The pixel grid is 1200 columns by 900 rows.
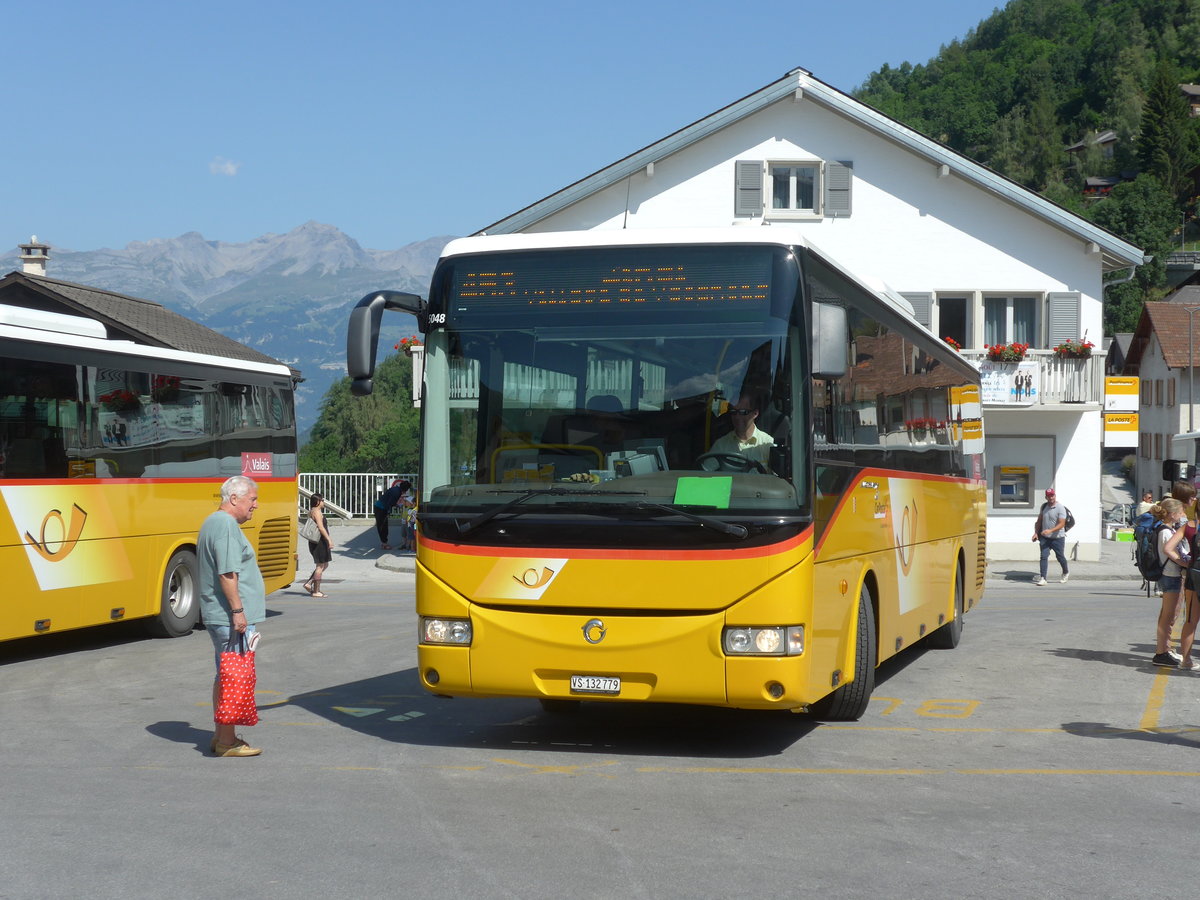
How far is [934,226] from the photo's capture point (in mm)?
33250

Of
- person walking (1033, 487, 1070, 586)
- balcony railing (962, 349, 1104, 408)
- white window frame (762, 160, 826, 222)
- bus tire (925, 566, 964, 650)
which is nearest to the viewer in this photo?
bus tire (925, 566, 964, 650)

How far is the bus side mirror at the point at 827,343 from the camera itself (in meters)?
8.39

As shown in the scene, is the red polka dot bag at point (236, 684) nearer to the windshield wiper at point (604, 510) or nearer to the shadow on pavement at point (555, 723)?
the shadow on pavement at point (555, 723)

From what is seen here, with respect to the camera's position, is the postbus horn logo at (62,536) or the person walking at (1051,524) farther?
the person walking at (1051,524)

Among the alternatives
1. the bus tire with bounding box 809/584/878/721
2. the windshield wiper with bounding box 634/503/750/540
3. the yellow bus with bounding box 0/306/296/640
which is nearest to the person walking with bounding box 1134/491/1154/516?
the bus tire with bounding box 809/584/878/721

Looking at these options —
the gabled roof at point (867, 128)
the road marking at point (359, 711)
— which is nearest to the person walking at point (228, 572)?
the road marking at point (359, 711)

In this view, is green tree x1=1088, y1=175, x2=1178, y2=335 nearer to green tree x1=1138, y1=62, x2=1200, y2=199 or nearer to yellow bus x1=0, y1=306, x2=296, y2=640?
green tree x1=1138, y1=62, x2=1200, y2=199

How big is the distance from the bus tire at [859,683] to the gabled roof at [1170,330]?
66831 mm

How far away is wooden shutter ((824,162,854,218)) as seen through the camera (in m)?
33.4

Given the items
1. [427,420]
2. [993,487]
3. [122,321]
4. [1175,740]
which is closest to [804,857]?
[427,420]

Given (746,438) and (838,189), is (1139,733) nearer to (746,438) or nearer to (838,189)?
(746,438)

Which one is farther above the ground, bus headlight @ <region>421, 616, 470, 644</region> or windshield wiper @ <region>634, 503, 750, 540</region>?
windshield wiper @ <region>634, 503, 750, 540</region>

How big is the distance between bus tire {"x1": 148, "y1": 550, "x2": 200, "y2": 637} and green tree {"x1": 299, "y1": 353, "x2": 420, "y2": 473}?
183ft

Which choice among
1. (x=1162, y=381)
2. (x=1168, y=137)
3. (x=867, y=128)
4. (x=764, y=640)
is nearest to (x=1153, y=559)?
(x=764, y=640)
